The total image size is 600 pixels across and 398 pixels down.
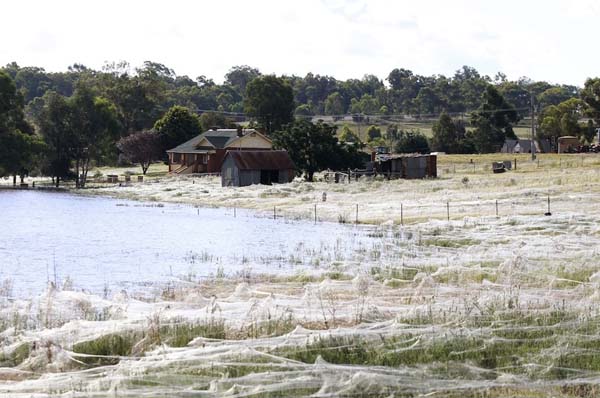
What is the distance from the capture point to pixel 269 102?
128125 millimetres

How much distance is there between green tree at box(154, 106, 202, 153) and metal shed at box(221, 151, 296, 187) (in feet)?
112

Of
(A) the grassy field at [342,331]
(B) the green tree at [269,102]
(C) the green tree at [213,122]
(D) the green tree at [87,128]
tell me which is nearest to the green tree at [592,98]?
(B) the green tree at [269,102]

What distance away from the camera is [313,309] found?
2070cm

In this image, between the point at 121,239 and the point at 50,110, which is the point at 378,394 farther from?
the point at 50,110

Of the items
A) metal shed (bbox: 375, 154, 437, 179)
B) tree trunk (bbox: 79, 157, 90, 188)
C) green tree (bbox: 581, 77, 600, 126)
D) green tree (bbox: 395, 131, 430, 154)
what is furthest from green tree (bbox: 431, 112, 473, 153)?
metal shed (bbox: 375, 154, 437, 179)

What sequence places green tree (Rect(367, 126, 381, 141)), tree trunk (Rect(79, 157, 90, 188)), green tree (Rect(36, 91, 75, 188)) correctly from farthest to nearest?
green tree (Rect(367, 126, 381, 141)) → green tree (Rect(36, 91, 75, 188)) → tree trunk (Rect(79, 157, 90, 188))

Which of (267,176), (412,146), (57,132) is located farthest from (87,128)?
(412,146)

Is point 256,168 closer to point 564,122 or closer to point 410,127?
point 564,122

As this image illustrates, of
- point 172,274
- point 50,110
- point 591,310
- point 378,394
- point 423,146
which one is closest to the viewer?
point 378,394

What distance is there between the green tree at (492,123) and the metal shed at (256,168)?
5283 cm

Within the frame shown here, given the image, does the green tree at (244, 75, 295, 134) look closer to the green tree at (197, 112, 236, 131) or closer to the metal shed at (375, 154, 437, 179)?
the green tree at (197, 112, 236, 131)

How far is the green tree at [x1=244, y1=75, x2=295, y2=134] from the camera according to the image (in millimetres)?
127812

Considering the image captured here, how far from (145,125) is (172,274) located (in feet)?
361

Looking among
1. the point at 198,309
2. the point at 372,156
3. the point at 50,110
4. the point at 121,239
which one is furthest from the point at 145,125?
the point at 198,309
